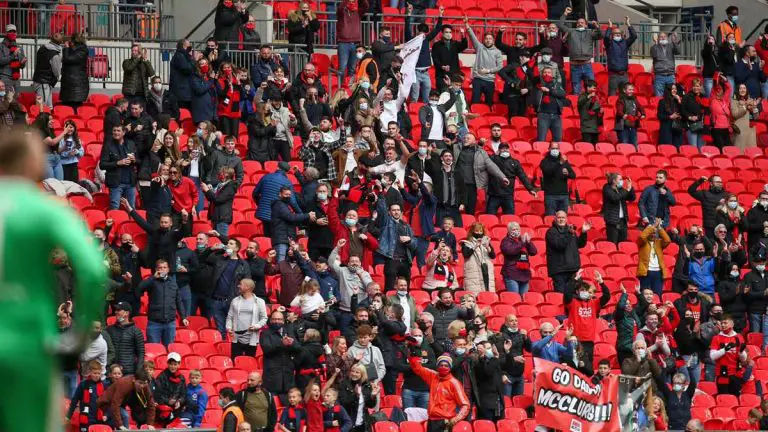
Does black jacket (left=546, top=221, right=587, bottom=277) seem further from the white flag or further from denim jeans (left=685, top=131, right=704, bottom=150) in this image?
denim jeans (left=685, top=131, right=704, bottom=150)

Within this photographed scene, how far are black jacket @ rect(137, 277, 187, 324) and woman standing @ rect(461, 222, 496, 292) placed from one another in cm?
404

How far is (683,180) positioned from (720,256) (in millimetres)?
2964

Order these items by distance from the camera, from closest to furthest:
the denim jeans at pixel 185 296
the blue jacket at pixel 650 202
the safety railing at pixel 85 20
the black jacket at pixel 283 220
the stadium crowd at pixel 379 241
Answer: the stadium crowd at pixel 379 241 → the denim jeans at pixel 185 296 → the black jacket at pixel 283 220 → the blue jacket at pixel 650 202 → the safety railing at pixel 85 20

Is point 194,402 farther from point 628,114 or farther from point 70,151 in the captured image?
point 628,114

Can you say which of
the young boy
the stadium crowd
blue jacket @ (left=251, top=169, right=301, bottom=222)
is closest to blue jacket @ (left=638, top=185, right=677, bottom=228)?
the stadium crowd

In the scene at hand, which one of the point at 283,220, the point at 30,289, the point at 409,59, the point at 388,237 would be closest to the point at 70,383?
the point at 283,220

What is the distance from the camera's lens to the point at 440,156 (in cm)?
2223

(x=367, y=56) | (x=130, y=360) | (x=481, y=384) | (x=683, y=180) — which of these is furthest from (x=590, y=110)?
(x=130, y=360)

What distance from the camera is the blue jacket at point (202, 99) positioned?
22.9m

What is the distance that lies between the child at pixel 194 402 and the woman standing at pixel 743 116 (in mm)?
13222

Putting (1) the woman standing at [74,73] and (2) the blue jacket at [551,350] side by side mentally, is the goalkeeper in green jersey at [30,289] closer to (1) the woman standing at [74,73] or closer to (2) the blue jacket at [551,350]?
(2) the blue jacket at [551,350]

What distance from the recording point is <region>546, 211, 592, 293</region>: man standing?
2144cm

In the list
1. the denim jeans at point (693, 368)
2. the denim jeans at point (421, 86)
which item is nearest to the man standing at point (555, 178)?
the denim jeans at point (421, 86)

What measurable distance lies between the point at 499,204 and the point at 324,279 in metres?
4.64
